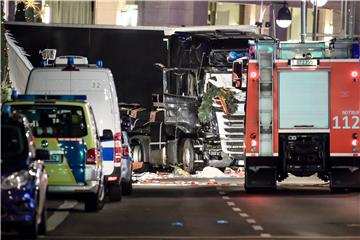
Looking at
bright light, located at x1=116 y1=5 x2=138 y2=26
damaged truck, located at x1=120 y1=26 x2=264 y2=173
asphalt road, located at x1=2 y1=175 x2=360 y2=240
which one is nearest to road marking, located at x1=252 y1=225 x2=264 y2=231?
asphalt road, located at x1=2 y1=175 x2=360 y2=240

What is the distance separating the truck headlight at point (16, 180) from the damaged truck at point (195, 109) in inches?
618

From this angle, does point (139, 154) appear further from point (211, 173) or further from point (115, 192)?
point (115, 192)

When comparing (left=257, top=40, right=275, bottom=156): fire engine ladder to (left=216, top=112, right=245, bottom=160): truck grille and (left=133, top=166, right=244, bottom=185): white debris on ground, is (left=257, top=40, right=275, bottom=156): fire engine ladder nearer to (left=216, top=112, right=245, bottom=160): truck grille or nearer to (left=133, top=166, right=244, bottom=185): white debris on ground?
(left=133, top=166, right=244, bottom=185): white debris on ground

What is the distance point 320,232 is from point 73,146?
14.0 ft

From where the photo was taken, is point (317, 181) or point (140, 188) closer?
point (140, 188)

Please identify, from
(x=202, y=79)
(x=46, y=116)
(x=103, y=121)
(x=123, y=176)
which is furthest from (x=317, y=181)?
(x=46, y=116)

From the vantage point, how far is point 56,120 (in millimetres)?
18125

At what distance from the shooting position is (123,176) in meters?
21.9

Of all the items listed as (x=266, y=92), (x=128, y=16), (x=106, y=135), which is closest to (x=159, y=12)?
(x=128, y=16)

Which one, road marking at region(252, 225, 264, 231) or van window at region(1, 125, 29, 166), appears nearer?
van window at region(1, 125, 29, 166)

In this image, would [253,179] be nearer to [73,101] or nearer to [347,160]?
[347,160]

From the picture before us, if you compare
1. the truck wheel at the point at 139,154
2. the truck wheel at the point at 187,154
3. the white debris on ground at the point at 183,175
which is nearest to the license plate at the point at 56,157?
the white debris on ground at the point at 183,175

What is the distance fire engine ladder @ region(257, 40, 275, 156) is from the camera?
2334 centimetres

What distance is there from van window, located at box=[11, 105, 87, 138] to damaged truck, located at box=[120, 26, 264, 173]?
11481 millimetres
